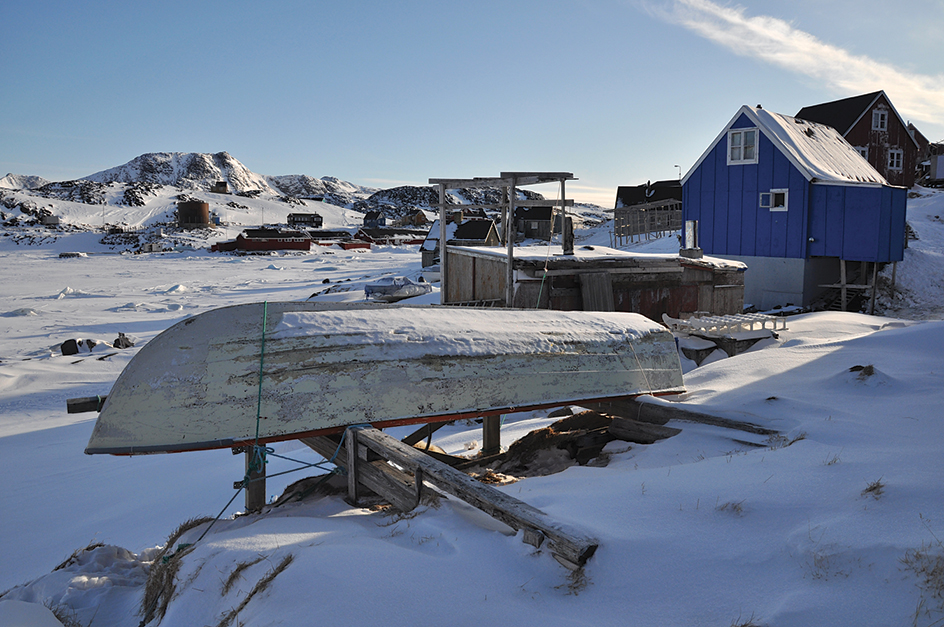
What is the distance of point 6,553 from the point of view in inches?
251

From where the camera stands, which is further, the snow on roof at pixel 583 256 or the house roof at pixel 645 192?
the house roof at pixel 645 192

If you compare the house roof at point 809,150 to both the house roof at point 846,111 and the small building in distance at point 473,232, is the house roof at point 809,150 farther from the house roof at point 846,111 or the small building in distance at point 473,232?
the small building in distance at point 473,232

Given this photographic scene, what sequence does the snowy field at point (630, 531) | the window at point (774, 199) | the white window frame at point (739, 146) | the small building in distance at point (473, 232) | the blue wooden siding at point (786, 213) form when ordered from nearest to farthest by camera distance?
the snowy field at point (630, 531) < the blue wooden siding at point (786, 213) < the window at point (774, 199) < the white window frame at point (739, 146) < the small building in distance at point (473, 232)

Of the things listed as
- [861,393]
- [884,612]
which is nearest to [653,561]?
[884,612]

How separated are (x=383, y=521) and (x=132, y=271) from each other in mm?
42841

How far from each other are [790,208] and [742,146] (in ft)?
9.21

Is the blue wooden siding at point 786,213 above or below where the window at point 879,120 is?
below

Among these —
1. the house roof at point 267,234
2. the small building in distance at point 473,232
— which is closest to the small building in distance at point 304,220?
the house roof at point 267,234

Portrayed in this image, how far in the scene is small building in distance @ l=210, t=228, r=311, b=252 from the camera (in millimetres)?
58000

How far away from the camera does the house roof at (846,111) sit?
31484mm

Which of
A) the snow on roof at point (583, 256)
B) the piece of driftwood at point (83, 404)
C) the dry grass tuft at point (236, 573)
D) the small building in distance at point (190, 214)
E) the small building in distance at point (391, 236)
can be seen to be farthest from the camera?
the small building in distance at point (190, 214)

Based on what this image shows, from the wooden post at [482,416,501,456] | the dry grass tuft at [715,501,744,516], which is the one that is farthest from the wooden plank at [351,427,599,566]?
the wooden post at [482,416,501,456]

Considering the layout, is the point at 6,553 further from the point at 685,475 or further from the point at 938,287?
the point at 938,287

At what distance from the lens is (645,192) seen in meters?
56.2
